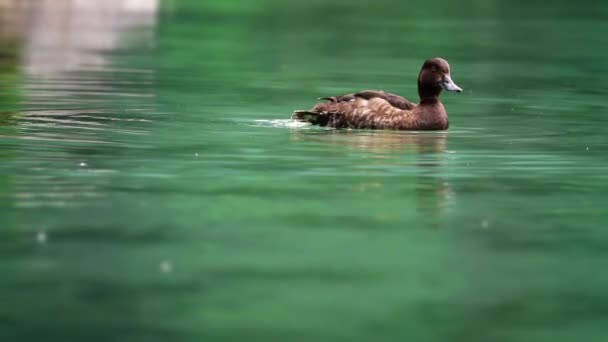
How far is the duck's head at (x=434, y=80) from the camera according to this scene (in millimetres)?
21625

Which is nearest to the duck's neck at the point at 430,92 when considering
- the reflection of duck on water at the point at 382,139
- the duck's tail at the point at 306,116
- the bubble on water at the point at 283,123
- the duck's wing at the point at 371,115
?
the duck's wing at the point at 371,115

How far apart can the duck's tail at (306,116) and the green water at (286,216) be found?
218 millimetres

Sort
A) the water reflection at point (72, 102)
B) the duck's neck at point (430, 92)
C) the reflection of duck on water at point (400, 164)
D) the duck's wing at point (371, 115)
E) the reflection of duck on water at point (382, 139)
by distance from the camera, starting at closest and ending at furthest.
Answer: the reflection of duck on water at point (400, 164) → the water reflection at point (72, 102) → the reflection of duck on water at point (382, 139) → the duck's wing at point (371, 115) → the duck's neck at point (430, 92)

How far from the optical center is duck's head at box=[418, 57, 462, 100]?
21.6 metres

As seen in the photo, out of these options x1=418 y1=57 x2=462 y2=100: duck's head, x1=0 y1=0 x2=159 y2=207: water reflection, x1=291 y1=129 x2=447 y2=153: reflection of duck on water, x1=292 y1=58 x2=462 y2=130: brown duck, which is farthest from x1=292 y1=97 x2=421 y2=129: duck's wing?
x1=0 y1=0 x2=159 y2=207: water reflection

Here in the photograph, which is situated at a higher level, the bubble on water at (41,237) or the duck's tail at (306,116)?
the bubble on water at (41,237)

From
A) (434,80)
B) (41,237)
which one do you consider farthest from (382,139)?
(41,237)

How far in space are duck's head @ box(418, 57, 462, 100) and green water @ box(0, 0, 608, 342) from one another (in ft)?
1.76

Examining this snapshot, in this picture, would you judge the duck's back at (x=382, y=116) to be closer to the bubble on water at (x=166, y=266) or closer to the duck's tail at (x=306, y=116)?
the duck's tail at (x=306, y=116)

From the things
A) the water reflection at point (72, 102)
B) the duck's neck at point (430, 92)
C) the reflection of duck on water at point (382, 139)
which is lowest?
the reflection of duck on water at point (382, 139)

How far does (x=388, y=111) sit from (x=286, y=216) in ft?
25.8

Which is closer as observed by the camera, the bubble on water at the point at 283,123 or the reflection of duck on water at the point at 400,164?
the reflection of duck on water at the point at 400,164

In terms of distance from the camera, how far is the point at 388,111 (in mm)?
21094

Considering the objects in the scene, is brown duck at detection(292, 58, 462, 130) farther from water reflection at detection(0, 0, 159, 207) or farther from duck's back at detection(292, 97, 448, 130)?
water reflection at detection(0, 0, 159, 207)
